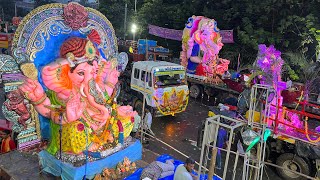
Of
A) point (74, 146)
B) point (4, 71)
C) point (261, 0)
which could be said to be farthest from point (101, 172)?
point (261, 0)

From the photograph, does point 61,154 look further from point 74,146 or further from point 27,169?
point 27,169

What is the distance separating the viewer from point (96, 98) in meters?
6.58

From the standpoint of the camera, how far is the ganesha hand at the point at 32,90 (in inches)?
250

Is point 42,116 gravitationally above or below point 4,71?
below

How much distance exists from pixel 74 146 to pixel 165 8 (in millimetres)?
19468

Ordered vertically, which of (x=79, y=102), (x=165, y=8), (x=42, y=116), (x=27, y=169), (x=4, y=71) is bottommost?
(x=27, y=169)

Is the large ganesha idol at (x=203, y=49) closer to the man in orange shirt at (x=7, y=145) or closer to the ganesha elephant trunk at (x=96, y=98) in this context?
the ganesha elephant trunk at (x=96, y=98)

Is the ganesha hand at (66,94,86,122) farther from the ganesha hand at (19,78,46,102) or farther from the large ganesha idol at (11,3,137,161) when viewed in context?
the ganesha hand at (19,78,46,102)

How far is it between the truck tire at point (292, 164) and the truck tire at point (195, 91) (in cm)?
789

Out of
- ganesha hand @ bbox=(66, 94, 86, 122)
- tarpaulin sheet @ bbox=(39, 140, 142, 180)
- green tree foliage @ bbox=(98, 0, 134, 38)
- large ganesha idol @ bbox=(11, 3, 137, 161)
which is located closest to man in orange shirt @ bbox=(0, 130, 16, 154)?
tarpaulin sheet @ bbox=(39, 140, 142, 180)

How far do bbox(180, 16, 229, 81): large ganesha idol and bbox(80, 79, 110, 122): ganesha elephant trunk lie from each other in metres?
9.53

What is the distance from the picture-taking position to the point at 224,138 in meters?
7.95

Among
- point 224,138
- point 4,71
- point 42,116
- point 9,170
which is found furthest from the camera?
point 224,138

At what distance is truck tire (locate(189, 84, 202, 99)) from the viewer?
15.7 meters
